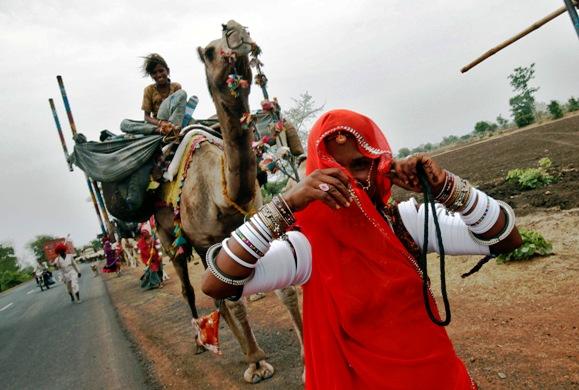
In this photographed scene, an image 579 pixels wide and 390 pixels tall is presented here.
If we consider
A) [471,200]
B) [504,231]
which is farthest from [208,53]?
[504,231]

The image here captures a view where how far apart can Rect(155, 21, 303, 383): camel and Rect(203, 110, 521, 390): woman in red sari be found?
4.38 ft

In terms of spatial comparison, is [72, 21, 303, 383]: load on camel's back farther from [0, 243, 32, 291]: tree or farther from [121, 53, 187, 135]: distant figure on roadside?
[0, 243, 32, 291]: tree

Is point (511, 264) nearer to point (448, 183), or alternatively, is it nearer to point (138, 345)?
point (448, 183)

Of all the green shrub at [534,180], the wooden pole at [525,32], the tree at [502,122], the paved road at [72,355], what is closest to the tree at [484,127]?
the tree at [502,122]

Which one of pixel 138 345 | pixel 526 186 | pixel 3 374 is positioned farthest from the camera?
pixel 526 186

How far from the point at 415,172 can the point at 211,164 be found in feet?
9.22

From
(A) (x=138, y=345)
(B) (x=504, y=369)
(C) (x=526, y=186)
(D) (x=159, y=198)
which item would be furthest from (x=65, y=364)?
(C) (x=526, y=186)

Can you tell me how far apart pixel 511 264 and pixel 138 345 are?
5712 millimetres

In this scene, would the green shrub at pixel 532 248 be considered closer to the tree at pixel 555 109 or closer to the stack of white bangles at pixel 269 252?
the stack of white bangles at pixel 269 252

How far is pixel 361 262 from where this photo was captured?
5.22ft

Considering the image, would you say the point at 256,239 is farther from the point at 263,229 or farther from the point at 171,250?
the point at 171,250

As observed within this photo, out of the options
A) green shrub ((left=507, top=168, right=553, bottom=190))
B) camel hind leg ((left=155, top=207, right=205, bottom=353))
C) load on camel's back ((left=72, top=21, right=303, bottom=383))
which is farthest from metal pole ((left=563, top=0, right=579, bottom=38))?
green shrub ((left=507, top=168, right=553, bottom=190))

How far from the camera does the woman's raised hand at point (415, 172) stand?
1474 mm

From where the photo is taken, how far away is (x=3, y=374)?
7.29 meters
